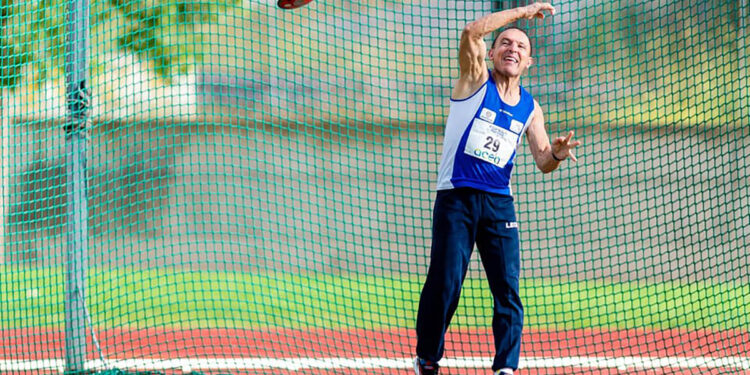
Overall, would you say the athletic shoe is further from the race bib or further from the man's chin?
the man's chin

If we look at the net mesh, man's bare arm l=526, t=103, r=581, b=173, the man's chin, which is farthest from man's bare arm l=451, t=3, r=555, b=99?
the net mesh

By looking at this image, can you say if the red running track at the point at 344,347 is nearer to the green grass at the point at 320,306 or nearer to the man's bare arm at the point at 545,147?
the green grass at the point at 320,306

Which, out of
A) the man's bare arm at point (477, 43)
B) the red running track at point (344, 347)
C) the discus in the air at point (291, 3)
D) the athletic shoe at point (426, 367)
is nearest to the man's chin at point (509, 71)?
the man's bare arm at point (477, 43)

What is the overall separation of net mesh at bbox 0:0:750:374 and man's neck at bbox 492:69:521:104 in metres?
1.71

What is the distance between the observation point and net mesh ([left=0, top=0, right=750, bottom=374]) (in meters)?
5.98

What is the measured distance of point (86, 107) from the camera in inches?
209

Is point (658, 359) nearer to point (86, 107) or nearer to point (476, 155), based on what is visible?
point (476, 155)

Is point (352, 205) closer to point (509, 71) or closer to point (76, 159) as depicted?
point (76, 159)

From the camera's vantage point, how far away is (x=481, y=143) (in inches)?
154

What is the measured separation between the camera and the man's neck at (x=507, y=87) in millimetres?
4031

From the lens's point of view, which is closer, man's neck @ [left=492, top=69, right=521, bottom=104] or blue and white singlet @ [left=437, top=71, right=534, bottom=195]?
blue and white singlet @ [left=437, top=71, right=534, bottom=195]

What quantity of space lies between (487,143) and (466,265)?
620 mm

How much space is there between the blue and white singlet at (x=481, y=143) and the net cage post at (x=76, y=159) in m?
2.66

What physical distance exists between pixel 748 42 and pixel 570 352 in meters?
4.43
